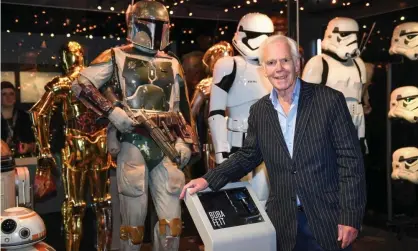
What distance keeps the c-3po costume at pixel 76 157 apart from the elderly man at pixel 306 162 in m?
2.05

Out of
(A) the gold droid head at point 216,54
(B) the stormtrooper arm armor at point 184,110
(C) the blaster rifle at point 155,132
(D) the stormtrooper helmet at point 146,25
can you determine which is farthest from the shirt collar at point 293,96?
(A) the gold droid head at point 216,54

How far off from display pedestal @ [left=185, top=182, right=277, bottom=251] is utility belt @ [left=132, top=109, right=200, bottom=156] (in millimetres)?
1237

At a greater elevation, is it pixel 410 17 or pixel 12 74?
pixel 410 17

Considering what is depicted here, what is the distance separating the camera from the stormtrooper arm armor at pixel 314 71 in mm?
4246

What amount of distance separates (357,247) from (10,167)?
308 centimetres

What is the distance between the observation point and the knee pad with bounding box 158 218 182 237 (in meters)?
3.39

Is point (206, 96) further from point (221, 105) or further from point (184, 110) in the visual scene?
point (184, 110)

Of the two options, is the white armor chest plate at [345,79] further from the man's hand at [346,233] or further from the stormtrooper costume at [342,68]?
the man's hand at [346,233]

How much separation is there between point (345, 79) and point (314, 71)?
257 millimetres

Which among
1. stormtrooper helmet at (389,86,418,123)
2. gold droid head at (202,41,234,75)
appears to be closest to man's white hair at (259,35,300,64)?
gold droid head at (202,41,234,75)

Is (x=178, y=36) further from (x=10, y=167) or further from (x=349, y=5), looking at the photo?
(x=10, y=167)

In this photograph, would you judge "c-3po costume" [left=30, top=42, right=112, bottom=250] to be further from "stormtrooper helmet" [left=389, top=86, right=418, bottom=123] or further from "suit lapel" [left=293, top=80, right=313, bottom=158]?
"stormtrooper helmet" [left=389, top=86, right=418, bottom=123]

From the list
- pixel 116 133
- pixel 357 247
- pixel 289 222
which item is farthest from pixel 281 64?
pixel 357 247

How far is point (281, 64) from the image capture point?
2.15 meters
